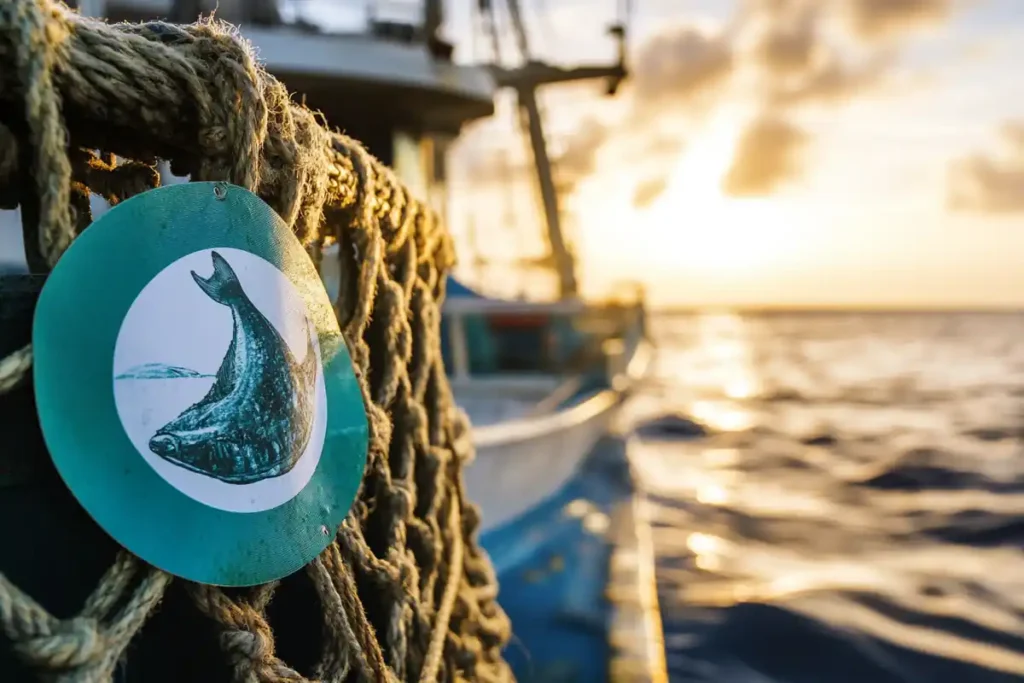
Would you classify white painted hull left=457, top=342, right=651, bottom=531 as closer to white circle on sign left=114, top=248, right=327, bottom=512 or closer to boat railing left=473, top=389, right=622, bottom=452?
boat railing left=473, top=389, right=622, bottom=452

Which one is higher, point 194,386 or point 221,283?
point 221,283

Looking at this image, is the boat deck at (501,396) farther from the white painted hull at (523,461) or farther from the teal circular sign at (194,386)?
the teal circular sign at (194,386)

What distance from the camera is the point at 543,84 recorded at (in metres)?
10.8

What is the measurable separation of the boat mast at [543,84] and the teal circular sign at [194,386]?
32.5ft

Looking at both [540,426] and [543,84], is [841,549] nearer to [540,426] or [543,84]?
[540,426]

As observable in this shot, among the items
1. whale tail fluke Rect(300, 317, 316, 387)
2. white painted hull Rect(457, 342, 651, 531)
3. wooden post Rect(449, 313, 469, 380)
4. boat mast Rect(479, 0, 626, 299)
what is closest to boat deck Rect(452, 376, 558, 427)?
wooden post Rect(449, 313, 469, 380)

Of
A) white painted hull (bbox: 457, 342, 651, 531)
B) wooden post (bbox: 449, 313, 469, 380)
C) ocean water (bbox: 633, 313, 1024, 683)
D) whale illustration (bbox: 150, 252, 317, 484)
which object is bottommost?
ocean water (bbox: 633, 313, 1024, 683)

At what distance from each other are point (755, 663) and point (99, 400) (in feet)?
15.9

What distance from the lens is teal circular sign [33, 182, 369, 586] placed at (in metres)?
0.77

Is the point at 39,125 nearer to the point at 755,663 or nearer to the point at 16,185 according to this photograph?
the point at 16,185

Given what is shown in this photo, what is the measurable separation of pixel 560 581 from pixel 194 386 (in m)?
3.64

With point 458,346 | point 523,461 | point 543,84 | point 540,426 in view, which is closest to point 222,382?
point 523,461

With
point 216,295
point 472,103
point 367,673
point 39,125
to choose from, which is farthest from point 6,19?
point 472,103

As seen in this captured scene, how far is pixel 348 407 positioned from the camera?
1051 millimetres
